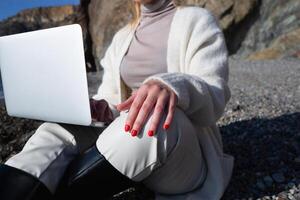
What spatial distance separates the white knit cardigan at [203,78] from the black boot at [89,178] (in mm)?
230

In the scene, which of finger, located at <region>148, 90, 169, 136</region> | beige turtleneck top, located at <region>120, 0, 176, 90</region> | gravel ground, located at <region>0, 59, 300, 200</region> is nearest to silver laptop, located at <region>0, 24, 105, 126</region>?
finger, located at <region>148, 90, 169, 136</region>

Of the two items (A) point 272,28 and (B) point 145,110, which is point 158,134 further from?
(A) point 272,28

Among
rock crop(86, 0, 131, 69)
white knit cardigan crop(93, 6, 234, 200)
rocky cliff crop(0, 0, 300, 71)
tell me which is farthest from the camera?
rock crop(86, 0, 131, 69)

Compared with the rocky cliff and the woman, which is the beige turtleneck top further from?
the rocky cliff

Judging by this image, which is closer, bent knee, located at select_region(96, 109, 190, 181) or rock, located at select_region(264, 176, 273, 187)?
bent knee, located at select_region(96, 109, 190, 181)

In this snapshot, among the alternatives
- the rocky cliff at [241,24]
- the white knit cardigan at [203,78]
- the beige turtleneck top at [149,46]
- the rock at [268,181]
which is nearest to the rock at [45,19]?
the rocky cliff at [241,24]

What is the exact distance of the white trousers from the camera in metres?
1.25

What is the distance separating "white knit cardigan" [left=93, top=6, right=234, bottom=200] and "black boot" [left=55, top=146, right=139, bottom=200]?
0.23 meters

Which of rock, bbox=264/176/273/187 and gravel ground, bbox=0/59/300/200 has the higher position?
rock, bbox=264/176/273/187

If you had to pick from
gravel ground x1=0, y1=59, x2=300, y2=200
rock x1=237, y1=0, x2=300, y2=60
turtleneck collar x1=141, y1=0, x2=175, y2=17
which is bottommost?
rock x1=237, y1=0, x2=300, y2=60

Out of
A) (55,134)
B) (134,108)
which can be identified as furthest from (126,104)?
(55,134)

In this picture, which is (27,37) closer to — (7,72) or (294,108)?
(7,72)

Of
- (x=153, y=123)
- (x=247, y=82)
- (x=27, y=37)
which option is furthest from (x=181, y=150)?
(x=247, y=82)

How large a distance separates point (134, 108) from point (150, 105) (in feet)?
0.16
